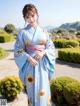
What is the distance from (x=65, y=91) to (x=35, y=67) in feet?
7.58

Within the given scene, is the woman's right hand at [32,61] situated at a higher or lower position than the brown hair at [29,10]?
lower

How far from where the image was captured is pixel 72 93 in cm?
648

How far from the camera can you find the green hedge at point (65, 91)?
6477 millimetres

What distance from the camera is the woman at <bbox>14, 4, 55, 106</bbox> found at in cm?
455

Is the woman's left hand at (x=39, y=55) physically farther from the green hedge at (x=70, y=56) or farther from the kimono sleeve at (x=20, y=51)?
the green hedge at (x=70, y=56)

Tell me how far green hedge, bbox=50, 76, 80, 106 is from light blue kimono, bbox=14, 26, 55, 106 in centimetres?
190

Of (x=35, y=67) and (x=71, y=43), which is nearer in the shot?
(x=35, y=67)

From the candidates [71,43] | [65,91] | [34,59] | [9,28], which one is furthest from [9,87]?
[9,28]

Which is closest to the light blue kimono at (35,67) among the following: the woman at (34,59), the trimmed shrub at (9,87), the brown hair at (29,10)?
the woman at (34,59)

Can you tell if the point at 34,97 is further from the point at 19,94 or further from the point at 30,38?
the point at 19,94

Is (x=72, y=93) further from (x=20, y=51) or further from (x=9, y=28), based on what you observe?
(x=9, y=28)

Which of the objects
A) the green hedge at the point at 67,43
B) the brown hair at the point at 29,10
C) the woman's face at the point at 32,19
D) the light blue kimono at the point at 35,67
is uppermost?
the brown hair at the point at 29,10

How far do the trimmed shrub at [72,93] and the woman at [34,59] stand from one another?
1868 millimetres

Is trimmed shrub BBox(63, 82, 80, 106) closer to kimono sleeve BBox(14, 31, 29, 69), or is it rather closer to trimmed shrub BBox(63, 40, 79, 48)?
kimono sleeve BBox(14, 31, 29, 69)
